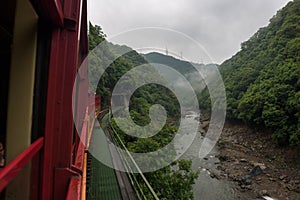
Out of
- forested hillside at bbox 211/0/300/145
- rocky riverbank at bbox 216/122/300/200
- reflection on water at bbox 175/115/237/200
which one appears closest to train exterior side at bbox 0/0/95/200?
reflection on water at bbox 175/115/237/200

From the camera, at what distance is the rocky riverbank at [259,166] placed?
1191cm

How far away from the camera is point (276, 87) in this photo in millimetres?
22078

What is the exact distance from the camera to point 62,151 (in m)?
1.23

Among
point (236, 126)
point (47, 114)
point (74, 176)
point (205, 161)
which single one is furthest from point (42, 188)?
point (236, 126)

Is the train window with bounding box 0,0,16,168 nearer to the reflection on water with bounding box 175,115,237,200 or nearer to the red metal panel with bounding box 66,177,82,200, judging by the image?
the red metal panel with bounding box 66,177,82,200

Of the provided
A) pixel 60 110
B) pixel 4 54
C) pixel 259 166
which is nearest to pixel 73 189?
pixel 60 110

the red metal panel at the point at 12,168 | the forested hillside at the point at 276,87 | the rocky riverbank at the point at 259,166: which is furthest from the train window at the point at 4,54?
the forested hillside at the point at 276,87

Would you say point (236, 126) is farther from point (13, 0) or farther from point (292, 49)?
point (13, 0)

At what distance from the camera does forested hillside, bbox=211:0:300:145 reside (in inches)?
745

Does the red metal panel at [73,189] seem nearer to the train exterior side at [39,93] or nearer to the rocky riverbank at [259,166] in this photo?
the train exterior side at [39,93]

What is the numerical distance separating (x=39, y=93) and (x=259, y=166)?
16.4m

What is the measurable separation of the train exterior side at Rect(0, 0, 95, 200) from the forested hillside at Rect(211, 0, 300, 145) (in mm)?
19514

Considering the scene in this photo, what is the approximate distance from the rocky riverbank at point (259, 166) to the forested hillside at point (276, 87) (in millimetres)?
1314

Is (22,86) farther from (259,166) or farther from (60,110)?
(259,166)
